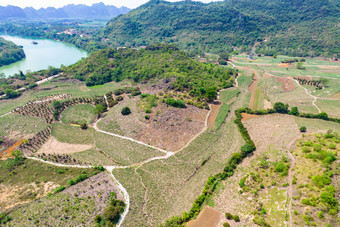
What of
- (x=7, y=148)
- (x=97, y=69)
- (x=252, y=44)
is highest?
(x=252, y=44)

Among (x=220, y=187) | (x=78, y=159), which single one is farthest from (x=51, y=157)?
(x=220, y=187)

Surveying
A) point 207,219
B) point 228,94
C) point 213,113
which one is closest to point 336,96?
point 228,94

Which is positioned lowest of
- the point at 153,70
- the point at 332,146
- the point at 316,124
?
the point at 316,124

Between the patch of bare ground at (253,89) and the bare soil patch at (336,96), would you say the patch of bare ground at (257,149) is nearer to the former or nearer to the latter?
the patch of bare ground at (253,89)

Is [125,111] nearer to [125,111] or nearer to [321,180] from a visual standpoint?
[125,111]

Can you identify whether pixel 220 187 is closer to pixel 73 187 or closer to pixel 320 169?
pixel 320 169

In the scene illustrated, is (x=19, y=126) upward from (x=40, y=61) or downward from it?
downward

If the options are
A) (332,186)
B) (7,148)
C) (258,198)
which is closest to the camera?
(332,186)

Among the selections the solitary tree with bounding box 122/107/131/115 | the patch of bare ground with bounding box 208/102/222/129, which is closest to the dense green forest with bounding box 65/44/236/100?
the patch of bare ground with bounding box 208/102/222/129
